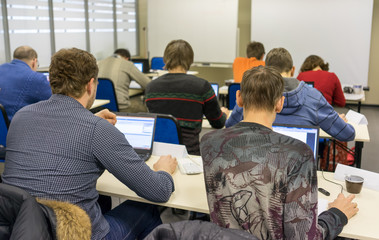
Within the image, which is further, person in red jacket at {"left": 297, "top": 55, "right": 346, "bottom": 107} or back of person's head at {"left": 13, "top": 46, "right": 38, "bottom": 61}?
person in red jacket at {"left": 297, "top": 55, "right": 346, "bottom": 107}

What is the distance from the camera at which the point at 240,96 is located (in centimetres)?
149

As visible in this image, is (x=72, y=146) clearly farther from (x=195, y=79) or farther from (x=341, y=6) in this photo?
(x=341, y=6)

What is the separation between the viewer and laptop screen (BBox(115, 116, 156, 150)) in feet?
7.61

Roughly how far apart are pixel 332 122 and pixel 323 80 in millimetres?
1944

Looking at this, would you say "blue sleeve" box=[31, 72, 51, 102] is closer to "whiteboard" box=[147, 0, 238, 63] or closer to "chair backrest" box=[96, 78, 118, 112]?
"chair backrest" box=[96, 78, 118, 112]

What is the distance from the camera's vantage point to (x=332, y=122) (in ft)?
8.43

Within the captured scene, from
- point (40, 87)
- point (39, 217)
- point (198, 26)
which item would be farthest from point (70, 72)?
point (198, 26)

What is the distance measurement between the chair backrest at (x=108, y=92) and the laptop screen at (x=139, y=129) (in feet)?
7.17

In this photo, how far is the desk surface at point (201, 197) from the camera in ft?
5.13

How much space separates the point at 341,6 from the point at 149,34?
3.74m

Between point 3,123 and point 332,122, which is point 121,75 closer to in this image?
point 3,123

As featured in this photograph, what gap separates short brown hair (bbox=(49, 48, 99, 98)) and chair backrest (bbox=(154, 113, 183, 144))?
91cm

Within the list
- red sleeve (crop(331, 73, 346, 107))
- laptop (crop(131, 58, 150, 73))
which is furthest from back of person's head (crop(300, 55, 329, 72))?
laptop (crop(131, 58, 150, 73))

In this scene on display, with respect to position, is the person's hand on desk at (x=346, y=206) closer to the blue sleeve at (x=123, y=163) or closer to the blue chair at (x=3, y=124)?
the blue sleeve at (x=123, y=163)
